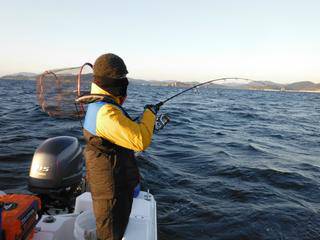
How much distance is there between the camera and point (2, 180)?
8.13 metres

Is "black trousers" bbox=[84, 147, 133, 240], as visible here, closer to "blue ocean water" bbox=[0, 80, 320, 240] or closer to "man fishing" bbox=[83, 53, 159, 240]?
"man fishing" bbox=[83, 53, 159, 240]

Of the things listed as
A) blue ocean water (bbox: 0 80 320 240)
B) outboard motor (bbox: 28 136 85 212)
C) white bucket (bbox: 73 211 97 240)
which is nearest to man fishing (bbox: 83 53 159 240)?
white bucket (bbox: 73 211 97 240)

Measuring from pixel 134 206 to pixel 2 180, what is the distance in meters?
5.07

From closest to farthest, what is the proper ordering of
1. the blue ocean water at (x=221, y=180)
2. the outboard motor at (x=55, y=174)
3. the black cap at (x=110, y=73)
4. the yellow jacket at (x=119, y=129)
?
1. the yellow jacket at (x=119, y=129)
2. the black cap at (x=110, y=73)
3. the outboard motor at (x=55, y=174)
4. the blue ocean water at (x=221, y=180)

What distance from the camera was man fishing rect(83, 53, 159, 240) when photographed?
301 cm

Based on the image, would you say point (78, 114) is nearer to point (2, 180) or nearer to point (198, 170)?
point (2, 180)

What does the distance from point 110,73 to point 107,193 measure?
1.09 m

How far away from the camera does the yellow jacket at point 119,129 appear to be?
297cm

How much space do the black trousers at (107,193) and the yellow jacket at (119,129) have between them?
23cm

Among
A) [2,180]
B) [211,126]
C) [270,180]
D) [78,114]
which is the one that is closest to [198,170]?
[270,180]

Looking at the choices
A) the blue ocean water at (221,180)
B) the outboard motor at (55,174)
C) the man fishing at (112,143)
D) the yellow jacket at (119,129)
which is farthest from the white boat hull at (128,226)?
the blue ocean water at (221,180)

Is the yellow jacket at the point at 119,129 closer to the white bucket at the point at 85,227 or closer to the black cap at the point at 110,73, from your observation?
the black cap at the point at 110,73

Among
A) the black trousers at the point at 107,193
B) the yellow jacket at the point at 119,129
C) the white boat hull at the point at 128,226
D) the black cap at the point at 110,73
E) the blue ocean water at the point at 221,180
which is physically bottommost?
the blue ocean water at the point at 221,180

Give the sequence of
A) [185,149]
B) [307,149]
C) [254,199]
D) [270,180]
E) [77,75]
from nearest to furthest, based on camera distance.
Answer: [77,75] < [254,199] < [270,180] < [185,149] < [307,149]
